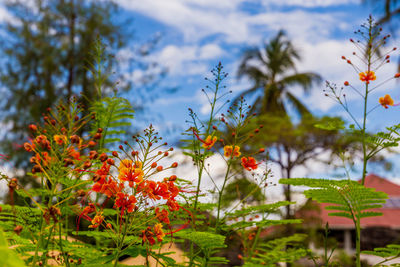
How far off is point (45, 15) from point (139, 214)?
14.2 m

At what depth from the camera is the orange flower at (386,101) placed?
3166 mm

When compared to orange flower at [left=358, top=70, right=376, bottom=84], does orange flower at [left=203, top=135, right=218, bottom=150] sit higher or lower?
lower

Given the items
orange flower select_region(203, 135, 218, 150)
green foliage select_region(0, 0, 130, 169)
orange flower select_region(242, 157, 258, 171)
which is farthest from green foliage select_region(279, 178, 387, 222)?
green foliage select_region(0, 0, 130, 169)

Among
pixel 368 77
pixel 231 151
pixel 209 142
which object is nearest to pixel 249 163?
pixel 231 151

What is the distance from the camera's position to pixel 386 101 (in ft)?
10.4

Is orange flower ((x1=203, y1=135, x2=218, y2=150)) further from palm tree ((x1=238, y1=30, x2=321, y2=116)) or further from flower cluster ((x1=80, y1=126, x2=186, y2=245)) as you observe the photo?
palm tree ((x1=238, y1=30, x2=321, y2=116))

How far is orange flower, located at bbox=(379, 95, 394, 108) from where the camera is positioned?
3.17 metres

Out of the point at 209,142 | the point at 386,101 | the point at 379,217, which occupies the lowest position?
the point at 379,217

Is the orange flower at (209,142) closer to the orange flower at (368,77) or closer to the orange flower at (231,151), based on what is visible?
the orange flower at (231,151)

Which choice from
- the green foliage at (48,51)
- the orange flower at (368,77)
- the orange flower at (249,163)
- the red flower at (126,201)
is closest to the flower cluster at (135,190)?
the red flower at (126,201)

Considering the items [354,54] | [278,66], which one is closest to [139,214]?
[354,54]

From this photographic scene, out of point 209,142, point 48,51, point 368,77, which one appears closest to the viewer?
point 209,142

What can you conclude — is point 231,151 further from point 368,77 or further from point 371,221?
point 371,221

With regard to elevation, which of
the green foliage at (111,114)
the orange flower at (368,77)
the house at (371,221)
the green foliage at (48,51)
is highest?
the green foliage at (48,51)
